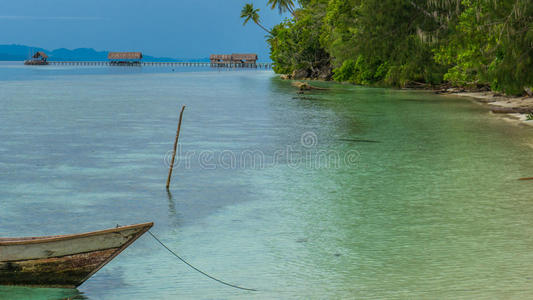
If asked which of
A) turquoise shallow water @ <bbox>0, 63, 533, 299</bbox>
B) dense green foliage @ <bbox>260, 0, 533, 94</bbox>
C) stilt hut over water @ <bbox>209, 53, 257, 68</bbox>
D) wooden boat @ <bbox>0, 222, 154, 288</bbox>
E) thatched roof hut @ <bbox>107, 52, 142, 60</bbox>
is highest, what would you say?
thatched roof hut @ <bbox>107, 52, 142, 60</bbox>

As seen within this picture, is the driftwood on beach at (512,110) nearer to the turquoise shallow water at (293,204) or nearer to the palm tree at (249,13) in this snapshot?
the turquoise shallow water at (293,204)

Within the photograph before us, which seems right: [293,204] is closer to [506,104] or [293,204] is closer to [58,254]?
[58,254]

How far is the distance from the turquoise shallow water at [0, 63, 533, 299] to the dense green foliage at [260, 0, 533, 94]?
3.06 m

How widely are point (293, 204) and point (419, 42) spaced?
3156cm

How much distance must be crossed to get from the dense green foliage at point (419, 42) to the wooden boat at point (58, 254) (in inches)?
708

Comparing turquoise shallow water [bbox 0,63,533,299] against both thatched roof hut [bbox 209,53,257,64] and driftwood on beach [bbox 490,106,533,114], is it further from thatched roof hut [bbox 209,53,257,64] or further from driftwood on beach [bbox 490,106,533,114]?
thatched roof hut [bbox 209,53,257,64]

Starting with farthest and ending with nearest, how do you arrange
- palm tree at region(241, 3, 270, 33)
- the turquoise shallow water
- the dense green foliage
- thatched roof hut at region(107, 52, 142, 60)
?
thatched roof hut at region(107, 52, 142, 60)
palm tree at region(241, 3, 270, 33)
the dense green foliage
the turquoise shallow water

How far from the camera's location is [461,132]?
68.4 feet

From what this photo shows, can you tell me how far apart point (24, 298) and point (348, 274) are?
3.69 metres

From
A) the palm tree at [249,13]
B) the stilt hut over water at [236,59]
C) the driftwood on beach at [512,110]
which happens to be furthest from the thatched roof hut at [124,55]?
the driftwood on beach at [512,110]

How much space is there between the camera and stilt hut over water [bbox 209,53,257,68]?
156 meters

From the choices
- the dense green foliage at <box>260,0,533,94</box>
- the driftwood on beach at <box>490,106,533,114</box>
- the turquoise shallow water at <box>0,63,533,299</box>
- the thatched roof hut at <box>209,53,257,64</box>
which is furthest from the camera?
the thatched roof hut at <box>209,53,257,64</box>

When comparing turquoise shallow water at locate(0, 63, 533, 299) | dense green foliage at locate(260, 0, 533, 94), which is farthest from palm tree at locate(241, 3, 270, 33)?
turquoise shallow water at locate(0, 63, 533, 299)

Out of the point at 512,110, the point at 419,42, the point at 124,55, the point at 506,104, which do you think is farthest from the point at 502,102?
the point at 124,55
